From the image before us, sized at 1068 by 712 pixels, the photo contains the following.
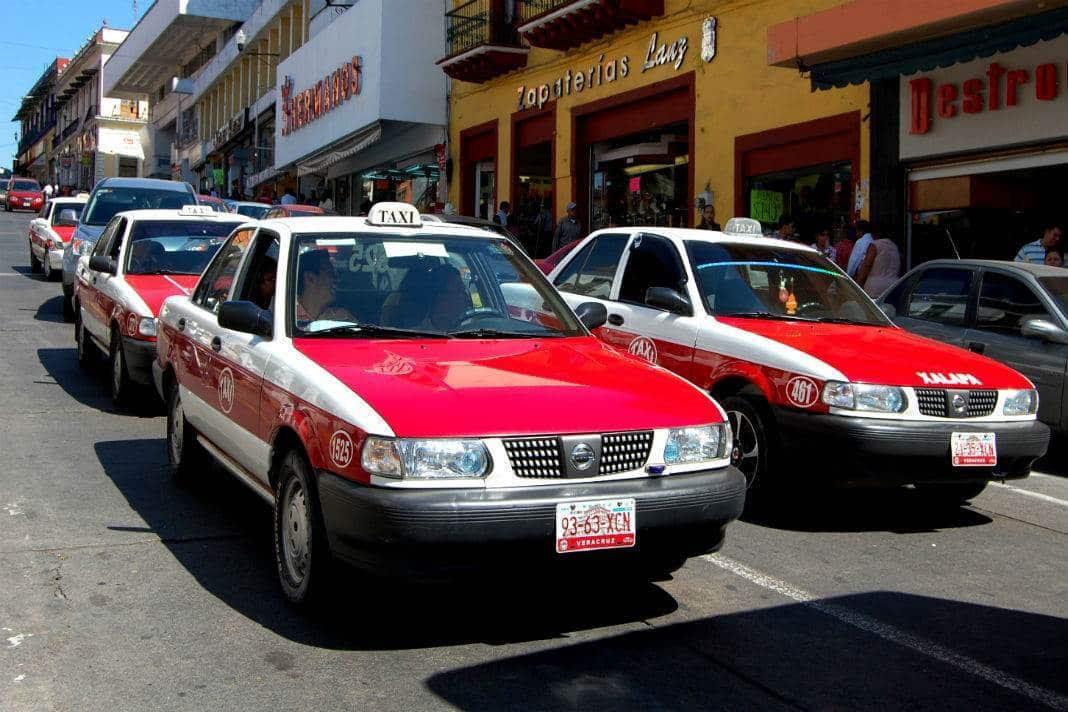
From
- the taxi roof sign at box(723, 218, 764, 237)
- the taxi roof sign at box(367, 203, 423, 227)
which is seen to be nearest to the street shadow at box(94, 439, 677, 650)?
the taxi roof sign at box(367, 203, 423, 227)

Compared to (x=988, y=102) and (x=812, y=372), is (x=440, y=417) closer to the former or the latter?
(x=812, y=372)

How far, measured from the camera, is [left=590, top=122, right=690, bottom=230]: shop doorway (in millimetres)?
18797

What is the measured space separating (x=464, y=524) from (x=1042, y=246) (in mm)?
9923

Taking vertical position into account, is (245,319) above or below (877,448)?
above

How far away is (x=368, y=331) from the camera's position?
5.32m

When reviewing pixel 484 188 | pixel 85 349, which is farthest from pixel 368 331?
pixel 484 188

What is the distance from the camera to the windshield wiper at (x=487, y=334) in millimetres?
5430

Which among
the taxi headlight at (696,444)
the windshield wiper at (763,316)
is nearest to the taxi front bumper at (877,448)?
the windshield wiper at (763,316)

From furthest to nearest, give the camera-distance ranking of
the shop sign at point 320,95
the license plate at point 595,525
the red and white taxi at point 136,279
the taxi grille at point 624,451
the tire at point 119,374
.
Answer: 1. the shop sign at point 320,95
2. the tire at point 119,374
3. the red and white taxi at point 136,279
4. the taxi grille at point 624,451
5. the license plate at point 595,525

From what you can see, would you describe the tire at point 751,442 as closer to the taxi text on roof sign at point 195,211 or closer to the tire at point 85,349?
the taxi text on roof sign at point 195,211

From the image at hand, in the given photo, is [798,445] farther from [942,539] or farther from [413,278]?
[413,278]

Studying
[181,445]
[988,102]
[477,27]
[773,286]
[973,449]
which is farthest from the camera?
[477,27]

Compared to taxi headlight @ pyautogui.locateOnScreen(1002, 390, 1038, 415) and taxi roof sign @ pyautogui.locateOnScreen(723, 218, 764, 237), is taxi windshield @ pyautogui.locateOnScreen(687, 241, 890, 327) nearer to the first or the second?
taxi roof sign @ pyautogui.locateOnScreen(723, 218, 764, 237)

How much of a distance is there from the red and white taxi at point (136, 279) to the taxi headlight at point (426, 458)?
5.40 metres
